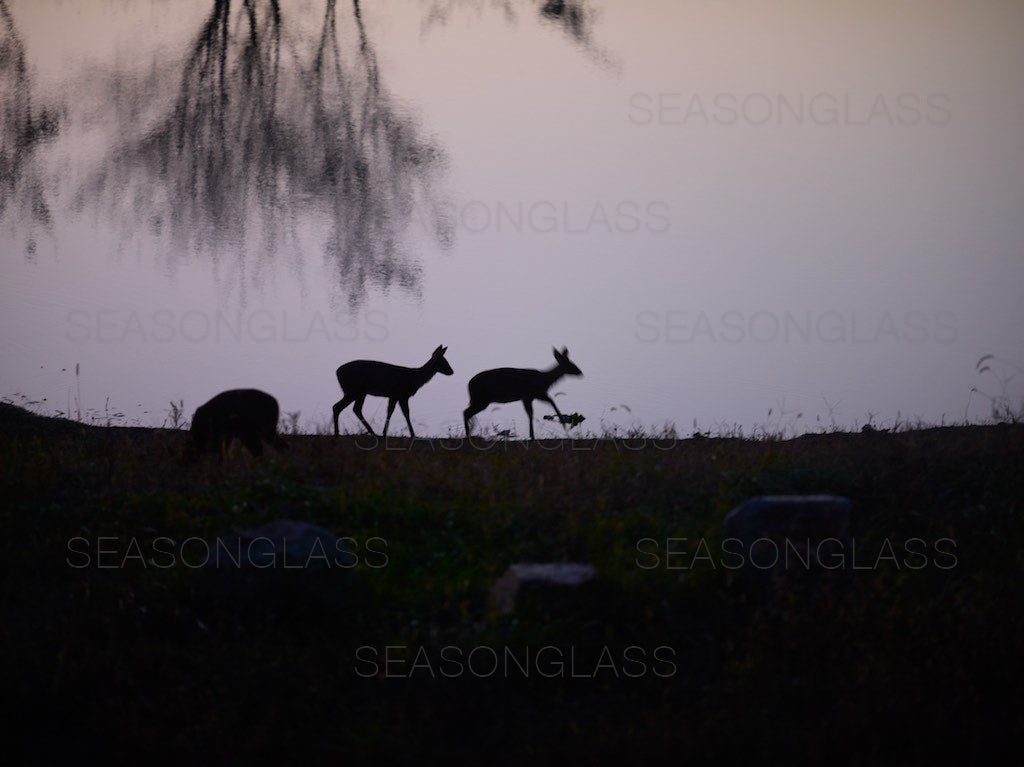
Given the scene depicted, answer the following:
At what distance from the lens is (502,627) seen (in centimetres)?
689

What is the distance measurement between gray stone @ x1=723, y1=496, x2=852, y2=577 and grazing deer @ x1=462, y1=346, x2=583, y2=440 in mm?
8033

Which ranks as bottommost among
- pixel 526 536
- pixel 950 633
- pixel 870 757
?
pixel 870 757

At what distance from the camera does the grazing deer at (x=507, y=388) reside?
1614cm

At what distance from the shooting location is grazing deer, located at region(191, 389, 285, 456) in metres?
11.3

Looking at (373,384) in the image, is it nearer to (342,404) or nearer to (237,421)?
(342,404)

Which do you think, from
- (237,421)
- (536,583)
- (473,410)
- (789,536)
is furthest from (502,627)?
(473,410)

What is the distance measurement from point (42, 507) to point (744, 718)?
636 cm

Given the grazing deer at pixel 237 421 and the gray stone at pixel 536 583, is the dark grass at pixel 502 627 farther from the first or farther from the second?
the grazing deer at pixel 237 421

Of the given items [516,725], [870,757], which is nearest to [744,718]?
[870,757]

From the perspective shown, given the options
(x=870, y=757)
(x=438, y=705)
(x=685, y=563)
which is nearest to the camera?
(x=870, y=757)

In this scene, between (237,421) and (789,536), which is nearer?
(789,536)

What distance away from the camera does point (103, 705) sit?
636 cm

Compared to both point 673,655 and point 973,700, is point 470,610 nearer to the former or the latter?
point 673,655

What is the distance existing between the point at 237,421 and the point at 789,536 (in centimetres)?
643
